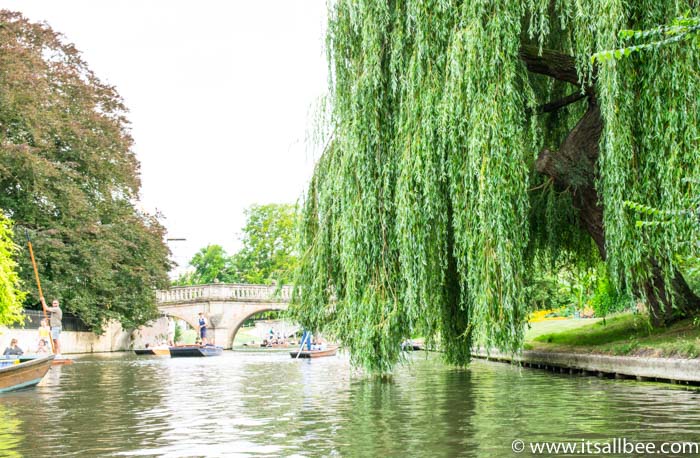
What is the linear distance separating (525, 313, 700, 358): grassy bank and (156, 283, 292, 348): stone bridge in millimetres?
26769

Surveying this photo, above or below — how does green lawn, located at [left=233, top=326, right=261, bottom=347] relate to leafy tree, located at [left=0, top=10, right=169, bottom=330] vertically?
below

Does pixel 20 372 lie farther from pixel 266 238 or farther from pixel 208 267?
pixel 208 267

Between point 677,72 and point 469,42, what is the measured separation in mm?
2547

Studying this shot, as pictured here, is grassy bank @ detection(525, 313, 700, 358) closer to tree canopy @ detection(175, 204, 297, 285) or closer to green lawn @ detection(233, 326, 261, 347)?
tree canopy @ detection(175, 204, 297, 285)

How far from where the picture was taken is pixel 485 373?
1598cm

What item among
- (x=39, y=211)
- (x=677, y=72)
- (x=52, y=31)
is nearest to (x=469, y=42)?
(x=677, y=72)

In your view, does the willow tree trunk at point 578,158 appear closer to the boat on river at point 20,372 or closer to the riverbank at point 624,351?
the riverbank at point 624,351

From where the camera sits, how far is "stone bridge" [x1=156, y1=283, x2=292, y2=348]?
4453 cm

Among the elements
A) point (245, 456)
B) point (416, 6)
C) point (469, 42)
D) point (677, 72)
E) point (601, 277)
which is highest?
point (416, 6)

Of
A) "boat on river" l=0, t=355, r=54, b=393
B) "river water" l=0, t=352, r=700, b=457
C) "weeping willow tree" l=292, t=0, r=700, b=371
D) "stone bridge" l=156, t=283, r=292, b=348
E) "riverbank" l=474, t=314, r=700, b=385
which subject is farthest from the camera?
"stone bridge" l=156, t=283, r=292, b=348

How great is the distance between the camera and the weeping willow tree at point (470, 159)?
994 centimetres

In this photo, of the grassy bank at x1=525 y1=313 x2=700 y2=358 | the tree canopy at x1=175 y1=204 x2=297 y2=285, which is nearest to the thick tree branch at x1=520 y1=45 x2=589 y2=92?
the grassy bank at x1=525 y1=313 x2=700 y2=358

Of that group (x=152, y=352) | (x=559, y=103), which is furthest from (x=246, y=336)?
(x=559, y=103)

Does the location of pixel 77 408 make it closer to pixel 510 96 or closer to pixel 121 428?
pixel 121 428
